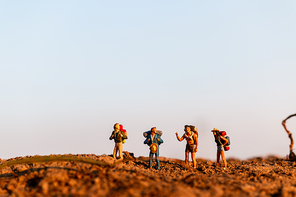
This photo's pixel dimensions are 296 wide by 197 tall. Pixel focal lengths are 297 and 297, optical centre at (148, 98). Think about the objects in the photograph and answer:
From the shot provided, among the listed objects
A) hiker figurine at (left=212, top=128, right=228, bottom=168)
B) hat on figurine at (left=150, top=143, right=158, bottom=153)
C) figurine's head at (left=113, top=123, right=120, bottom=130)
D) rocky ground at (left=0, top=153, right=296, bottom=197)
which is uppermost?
figurine's head at (left=113, top=123, right=120, bottom=130)

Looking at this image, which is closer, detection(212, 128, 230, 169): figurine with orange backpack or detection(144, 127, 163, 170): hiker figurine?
detection(144, 127, 163, 170): hiker figurine

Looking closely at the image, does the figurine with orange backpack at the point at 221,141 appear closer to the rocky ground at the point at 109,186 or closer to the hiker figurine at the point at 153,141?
the hiker figurine at the point at 153,141

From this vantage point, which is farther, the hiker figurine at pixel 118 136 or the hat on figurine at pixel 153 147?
the hiker figurine at pixel 118 136

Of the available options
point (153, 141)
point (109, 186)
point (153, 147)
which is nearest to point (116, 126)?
point (153, 141)

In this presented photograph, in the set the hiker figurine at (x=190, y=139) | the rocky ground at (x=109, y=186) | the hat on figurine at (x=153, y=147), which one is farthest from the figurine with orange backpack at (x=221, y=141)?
the rocky ground at (x=109, y=186)

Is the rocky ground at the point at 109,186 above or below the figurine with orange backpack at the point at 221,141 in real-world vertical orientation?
below

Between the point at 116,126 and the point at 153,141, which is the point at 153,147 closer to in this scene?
the point at 153,141

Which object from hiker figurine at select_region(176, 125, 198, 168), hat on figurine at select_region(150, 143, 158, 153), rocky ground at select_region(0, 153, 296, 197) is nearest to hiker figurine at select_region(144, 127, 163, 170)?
hat on figurine at select_region(150, 143, 158, 153)

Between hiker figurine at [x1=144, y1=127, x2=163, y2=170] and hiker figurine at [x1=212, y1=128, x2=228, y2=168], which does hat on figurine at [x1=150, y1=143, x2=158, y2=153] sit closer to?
Answer: hiker figurine at [x1=144, y1=127, x2=163, y2=170]

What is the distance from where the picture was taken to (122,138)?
42.7 feet

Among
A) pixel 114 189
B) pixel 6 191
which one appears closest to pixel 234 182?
pixel 114 189

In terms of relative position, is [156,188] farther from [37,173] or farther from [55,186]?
[37,173]

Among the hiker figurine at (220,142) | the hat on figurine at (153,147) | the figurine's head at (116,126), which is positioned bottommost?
the hat on figurine at (153,147)

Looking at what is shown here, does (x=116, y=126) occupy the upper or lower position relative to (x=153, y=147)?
A: upper
